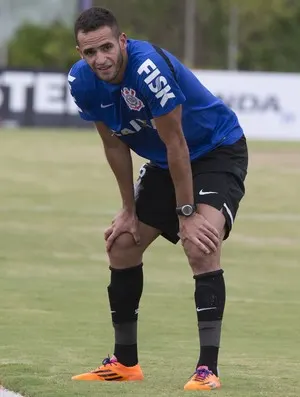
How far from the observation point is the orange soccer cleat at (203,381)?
6.99 m

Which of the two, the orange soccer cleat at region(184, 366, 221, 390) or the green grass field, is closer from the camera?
the orange soccer cleat at region(184, 366, 221, 390)

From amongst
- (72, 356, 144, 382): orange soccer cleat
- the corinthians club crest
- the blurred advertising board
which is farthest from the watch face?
the blurred advertising board

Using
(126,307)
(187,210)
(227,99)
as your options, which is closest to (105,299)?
(126,307)

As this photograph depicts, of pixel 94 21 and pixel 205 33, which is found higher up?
pixel 94 21

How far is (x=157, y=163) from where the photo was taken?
7.53 metres

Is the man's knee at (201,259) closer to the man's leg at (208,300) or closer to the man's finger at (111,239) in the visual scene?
the man's leg at (208,300)

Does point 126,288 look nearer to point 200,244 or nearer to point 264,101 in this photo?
point 200,244

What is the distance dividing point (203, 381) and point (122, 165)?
1325mm

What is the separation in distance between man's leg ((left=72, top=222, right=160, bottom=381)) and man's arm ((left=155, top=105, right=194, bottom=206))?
0.52m

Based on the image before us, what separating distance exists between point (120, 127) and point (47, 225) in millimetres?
8834

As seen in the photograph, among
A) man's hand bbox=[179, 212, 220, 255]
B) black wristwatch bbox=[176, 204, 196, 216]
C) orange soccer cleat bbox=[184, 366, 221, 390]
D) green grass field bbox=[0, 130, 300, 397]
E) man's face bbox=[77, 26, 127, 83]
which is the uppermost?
man's face bbox=[77, 26, 127, 83]

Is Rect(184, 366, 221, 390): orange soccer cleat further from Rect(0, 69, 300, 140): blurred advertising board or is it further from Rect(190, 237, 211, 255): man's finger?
Rect(0, 69, 300, 140): blurred advertising board

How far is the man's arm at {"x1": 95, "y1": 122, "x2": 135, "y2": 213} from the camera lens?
7578 millimetres

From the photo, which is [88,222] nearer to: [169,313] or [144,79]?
[169,313]
